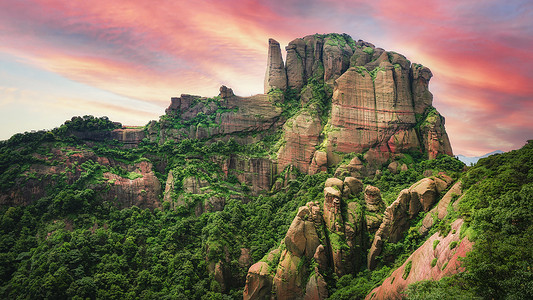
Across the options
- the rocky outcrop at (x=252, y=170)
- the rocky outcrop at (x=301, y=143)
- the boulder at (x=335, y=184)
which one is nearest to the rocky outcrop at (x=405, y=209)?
the boulder at (x=335, y=184)

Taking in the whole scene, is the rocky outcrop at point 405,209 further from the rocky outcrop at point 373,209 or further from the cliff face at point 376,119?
the cliff face at point 376,119

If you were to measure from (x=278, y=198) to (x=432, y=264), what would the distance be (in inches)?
1613

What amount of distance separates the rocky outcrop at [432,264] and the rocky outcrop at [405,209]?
24.6ft

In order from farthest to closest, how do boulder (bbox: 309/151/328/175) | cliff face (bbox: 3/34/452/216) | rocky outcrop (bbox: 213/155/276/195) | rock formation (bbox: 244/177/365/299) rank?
1. rocky outcrop (bbox: 213/155/276/195)
2. boulder (bbox: 309/151/328/175)
3. cliff face (bbox: 3/34/452/216)
4. rock formation (bbox: 244/177/365/299)

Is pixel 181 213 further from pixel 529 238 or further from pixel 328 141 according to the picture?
pixel 529 238

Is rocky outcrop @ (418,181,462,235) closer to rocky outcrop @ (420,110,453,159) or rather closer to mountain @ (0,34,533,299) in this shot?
mountain @ (0,34,533,299)

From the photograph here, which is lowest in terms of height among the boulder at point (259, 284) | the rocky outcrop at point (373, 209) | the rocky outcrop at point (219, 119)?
the boulder at point (259, 284)

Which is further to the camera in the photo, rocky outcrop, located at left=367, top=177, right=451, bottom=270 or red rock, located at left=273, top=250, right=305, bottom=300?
red rock, located at left=273, top=250, right=305, bottom=300

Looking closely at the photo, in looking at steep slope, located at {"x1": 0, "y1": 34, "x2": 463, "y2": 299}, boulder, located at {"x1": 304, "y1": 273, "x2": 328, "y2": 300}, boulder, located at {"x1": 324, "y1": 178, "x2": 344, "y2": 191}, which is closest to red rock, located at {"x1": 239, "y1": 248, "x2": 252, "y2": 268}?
steep slope, located at {"x1": 0, "y1": 34, "x2": 463, "y2": 299}

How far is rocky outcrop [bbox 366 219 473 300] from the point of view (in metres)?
24.1

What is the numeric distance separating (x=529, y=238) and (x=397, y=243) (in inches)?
780

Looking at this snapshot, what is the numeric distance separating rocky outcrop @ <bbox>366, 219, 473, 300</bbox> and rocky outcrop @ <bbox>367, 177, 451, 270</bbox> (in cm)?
748

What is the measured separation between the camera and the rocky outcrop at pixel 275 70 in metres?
88.0

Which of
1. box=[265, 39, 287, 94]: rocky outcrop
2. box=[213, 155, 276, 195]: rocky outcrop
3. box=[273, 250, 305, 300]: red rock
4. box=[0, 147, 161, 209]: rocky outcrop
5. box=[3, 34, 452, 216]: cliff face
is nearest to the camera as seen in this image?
box=[273, 250, 305, 300]: red rock
